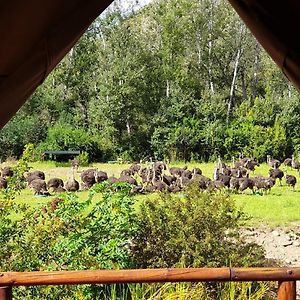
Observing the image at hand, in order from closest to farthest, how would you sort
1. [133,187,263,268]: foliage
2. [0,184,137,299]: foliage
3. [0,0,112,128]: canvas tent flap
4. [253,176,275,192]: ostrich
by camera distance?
[0,0,112,128]: canvas tent flap → [0,184,137,299]: foliage → [133,187,263,268]: foliage → [253,176,275,192]: ostrich

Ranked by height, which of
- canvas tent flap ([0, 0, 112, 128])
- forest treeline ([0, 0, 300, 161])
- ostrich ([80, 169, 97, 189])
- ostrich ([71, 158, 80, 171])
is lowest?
canvas tent flap ([0, 0, 112, 128])

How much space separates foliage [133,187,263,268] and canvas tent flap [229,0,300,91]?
2.54 metres

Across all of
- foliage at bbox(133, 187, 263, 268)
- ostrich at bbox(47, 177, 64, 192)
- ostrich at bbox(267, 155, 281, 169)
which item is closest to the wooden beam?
foliage at bbox(133, 187, 263, 268)

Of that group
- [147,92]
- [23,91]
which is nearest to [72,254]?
[23,91]

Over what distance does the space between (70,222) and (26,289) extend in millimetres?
460

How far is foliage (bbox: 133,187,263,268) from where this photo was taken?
3344 mm

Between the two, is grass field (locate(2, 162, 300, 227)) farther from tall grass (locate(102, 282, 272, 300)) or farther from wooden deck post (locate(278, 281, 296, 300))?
wooden deck post (locate(278, 281, 296, 300))

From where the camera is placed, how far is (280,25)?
0.84m

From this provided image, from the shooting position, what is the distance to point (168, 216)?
349cm

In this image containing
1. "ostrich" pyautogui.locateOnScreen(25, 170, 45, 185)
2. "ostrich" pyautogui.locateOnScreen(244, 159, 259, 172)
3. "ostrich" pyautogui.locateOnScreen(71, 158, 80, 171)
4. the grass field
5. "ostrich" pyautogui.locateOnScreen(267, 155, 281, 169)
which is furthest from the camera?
"ostrich" pyautogui.locateOnScreen(71, 158, 80, 171)

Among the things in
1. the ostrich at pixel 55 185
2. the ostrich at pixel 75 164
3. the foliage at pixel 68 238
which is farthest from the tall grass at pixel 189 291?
the ostrich at pixel 75 164

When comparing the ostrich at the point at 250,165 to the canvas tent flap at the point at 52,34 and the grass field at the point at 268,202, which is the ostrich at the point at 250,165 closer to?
the grass field at the point at 268,202

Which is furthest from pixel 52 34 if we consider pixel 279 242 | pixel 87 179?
pixel 87 179

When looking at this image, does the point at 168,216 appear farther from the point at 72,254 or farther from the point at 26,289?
the point at 26,289
